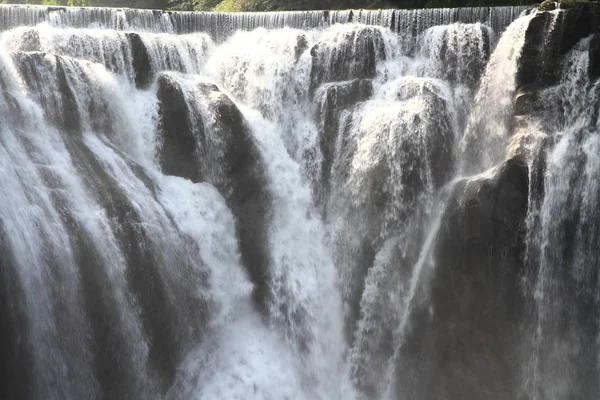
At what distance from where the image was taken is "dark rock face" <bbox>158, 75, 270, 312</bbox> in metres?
15.8

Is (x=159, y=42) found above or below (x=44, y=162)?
above

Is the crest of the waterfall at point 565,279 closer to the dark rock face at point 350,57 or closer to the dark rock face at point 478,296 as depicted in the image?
the dark rock face at point 478,296

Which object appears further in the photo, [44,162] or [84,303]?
[44,162]

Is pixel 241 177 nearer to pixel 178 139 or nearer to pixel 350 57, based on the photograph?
pixel 178 139

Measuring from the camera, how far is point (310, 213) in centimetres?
1639

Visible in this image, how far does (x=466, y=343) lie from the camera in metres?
13.0

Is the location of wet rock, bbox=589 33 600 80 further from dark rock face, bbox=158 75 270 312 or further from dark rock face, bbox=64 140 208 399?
dark rock face, bbox=64 140 208 399

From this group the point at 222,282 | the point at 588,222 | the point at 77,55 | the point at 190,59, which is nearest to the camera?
the point at 588,222

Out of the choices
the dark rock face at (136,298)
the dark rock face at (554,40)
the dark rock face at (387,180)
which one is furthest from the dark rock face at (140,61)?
the dark rock face at (554,40)

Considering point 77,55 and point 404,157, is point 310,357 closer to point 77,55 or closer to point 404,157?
point 404,157

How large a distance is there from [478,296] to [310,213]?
5.23m

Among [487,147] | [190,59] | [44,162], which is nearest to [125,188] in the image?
[44,162]

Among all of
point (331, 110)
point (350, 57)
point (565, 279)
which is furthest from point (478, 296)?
point (350, 57)

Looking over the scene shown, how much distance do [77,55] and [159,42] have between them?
249 centimetres
